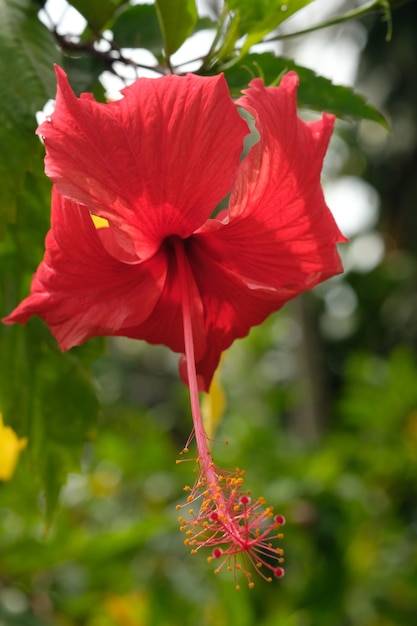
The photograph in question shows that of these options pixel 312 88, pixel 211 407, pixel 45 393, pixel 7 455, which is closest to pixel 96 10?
pixel 312 88

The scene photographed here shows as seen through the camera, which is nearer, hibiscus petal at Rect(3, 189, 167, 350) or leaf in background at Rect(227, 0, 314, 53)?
hibiscus petal at Rect(3, 189, 167, 350)

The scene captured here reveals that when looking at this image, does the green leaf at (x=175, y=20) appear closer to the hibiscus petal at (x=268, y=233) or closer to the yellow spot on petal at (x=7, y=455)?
the hibiscus petal at (x=268, y=233)

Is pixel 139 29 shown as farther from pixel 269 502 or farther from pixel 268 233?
pixel 269 502

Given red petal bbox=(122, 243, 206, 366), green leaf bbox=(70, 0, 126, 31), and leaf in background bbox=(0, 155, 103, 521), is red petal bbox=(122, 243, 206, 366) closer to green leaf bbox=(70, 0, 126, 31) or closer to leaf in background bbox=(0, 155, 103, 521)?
leaf in background bbox=(0, 155, 103, 521)

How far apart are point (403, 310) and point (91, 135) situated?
7.90 meters

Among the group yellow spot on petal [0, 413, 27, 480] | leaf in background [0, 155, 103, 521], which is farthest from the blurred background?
yellow spot on petal [0, 413, 27, 480]

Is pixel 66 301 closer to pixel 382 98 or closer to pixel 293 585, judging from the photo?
pixel 293 585

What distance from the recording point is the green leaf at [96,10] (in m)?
0.75

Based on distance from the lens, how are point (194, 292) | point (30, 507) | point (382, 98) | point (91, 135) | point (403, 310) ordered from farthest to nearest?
point (382, 98) → point (403, 310) → point (30, 507) → point (194, 292) → point (91, 135)

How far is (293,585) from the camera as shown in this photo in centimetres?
231

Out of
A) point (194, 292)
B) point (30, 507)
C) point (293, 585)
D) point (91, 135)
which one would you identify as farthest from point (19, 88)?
point (293, 585)

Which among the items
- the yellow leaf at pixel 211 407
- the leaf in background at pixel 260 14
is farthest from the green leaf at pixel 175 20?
the yellow leaf at pixel 211 407

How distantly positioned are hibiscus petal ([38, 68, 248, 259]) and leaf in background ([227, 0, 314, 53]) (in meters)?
0.19

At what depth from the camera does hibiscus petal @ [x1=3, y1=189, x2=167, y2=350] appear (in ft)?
2.13
